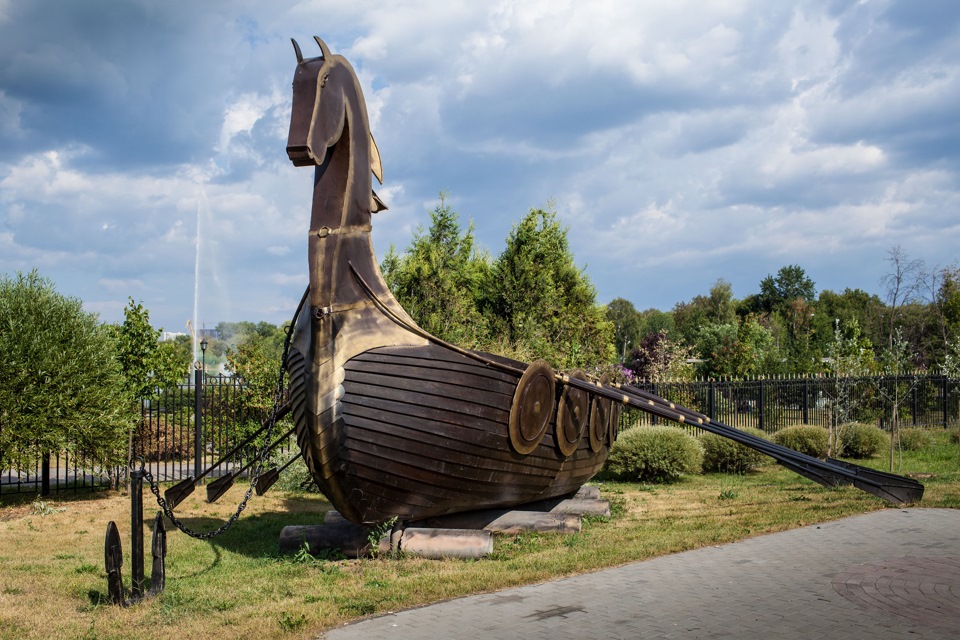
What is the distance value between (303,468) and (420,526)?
5.84 metres

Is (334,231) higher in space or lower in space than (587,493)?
higher

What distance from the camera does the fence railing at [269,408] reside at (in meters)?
13.9

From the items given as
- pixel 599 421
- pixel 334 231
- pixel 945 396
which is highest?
pixel 334 231

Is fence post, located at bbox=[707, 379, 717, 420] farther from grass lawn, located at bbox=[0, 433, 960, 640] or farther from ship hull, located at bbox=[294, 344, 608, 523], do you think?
ship hull, located at bbox=[294, 344, 608, 523]

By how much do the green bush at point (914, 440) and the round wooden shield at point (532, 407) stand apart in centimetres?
1334

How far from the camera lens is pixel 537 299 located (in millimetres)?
20625

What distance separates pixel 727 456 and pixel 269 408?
344 inches

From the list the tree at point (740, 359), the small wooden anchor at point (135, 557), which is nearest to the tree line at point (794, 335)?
the tree at point (740, 359)

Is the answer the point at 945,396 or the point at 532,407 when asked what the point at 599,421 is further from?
the point at 945,396

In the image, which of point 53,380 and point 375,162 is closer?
point 375,162

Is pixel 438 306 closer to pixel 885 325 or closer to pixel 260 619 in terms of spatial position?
pixel 260 619

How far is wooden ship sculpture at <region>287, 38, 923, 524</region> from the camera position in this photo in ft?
21.2

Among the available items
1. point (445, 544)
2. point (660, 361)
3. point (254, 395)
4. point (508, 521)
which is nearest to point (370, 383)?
point (445, 544)

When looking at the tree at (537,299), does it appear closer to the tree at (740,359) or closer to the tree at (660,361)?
the tree at (660,361)
